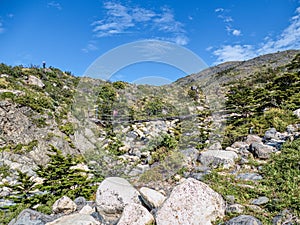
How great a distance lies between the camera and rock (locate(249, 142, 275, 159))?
7.17m

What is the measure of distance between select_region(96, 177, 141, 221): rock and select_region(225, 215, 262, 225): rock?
2.12 m

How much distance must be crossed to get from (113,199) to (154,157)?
401 centimetres

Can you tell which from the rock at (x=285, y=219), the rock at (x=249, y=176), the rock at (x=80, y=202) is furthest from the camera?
the rock at (x=80, y=202)

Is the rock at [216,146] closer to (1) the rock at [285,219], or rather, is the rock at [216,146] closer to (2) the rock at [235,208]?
(2) the rock at [235,208]

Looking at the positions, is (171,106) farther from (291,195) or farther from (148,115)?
(291,195)

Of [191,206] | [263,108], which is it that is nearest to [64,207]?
[191,206]

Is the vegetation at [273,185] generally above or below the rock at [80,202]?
above

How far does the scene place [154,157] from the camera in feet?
30.6

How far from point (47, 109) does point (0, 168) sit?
18.5ft

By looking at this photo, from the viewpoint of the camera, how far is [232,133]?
385 inches

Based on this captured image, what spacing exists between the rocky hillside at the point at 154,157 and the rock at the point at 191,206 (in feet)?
0.06

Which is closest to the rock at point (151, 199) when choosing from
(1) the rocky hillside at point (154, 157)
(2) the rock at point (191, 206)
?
(1) the rocky hillside at point (154, 157)

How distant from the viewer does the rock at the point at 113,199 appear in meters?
5.36

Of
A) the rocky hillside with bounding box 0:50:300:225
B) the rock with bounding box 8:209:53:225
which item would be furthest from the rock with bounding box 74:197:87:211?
the rock with bounding box 8:209:53:225
